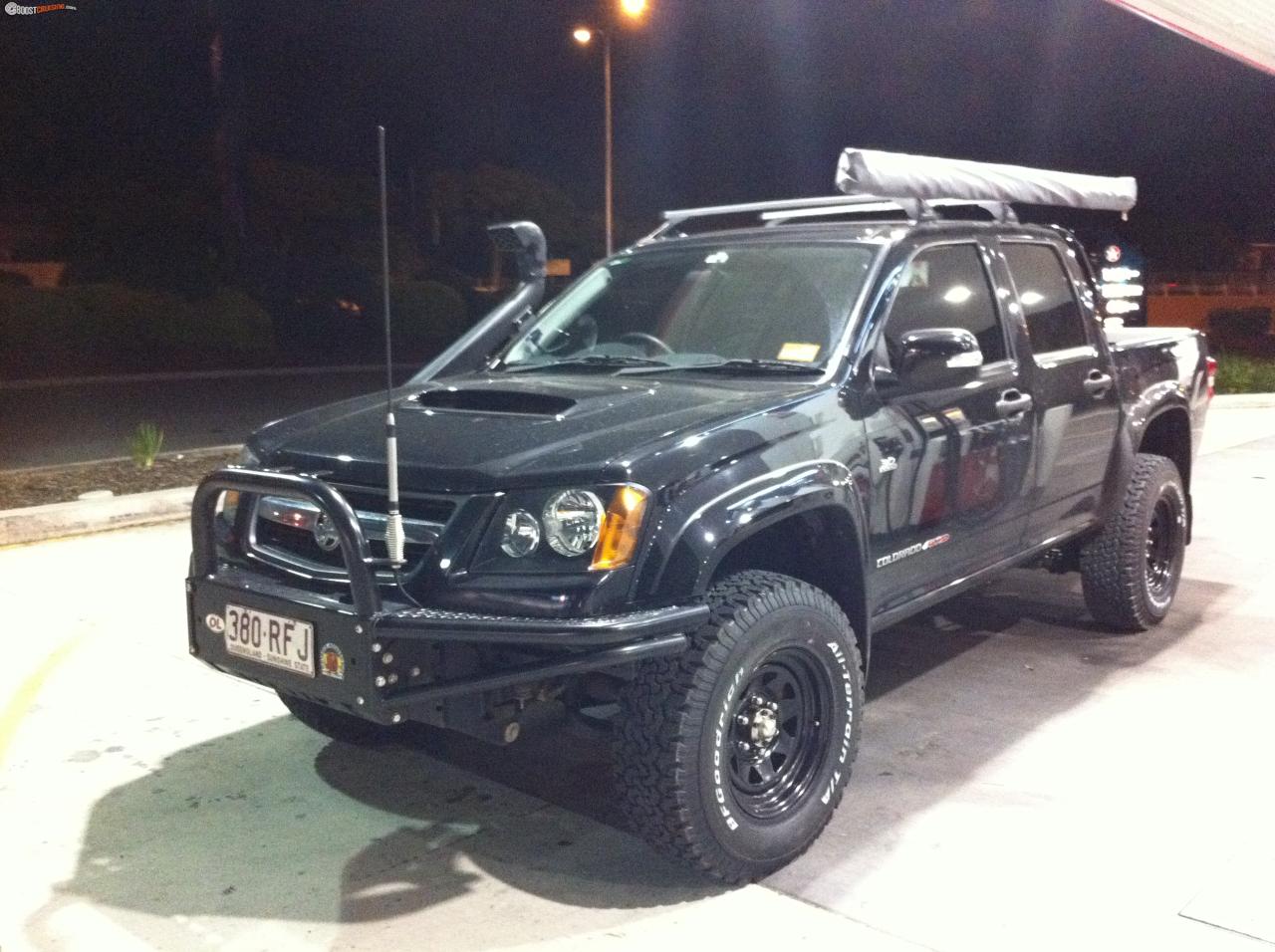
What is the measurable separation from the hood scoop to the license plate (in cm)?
90

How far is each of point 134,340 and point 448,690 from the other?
2549 cm

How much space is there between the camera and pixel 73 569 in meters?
7.43

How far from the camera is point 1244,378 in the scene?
19.3 meters

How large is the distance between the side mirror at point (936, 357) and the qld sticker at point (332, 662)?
1.98 metres

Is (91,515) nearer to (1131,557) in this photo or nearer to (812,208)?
(812,208)

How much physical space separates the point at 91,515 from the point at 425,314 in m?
25.0

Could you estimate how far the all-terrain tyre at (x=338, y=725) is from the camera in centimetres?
447

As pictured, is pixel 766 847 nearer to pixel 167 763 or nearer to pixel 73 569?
pixel 167 763

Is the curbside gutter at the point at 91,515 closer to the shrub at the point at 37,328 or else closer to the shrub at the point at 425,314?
the shrub at the point at 37,328

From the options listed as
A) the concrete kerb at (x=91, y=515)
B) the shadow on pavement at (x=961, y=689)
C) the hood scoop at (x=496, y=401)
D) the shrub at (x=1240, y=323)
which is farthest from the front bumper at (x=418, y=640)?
the shrub at (x=1240, y=323)

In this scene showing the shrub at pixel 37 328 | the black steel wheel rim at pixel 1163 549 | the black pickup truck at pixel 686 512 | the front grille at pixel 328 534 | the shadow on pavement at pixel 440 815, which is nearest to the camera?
the black pickup truck at pixel 686 512

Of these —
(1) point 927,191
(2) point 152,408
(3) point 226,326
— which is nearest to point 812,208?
(1) point 927,191

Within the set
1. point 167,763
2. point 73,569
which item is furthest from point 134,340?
point 167,763

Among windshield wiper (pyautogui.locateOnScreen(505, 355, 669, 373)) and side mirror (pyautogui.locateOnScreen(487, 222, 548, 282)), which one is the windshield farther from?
side mirror (pyautogui.locateOnScreen(487, 222, 548, 282))
